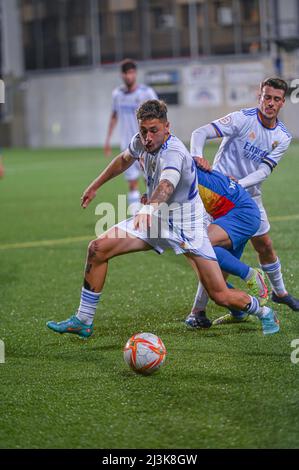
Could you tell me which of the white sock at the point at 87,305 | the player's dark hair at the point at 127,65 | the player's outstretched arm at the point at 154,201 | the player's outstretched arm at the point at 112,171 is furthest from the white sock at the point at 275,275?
the player's dark hair at the point at 127,65

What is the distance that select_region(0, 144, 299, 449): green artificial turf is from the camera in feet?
14.5

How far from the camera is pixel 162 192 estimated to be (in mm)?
5477

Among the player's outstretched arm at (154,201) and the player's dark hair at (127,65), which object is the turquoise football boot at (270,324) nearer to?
the player's outstretched arm at (154,201)

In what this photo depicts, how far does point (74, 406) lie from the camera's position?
4.89 metres

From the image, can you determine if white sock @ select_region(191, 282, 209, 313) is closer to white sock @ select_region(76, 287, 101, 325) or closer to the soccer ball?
white sock @ select_region(76, 287, 101, 325)

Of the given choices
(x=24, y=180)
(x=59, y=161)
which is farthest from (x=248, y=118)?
(x=59, y=161)

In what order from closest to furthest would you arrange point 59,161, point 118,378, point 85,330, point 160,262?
point 118,378 < point 85,330 < point 160,262 < point 59,161

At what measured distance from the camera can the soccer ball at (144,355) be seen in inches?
212

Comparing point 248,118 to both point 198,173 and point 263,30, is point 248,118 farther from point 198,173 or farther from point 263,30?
point 263,30

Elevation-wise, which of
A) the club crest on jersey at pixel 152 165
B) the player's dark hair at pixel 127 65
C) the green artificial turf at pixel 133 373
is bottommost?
the green artificial turf at pixel 133 373

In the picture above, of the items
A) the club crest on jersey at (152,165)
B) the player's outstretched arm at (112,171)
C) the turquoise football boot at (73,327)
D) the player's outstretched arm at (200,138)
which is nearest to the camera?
the club crest on jersey at (152,165)

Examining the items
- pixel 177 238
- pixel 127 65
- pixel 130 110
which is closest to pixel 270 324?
pixel 177 238

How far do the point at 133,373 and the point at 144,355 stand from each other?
0.21m
